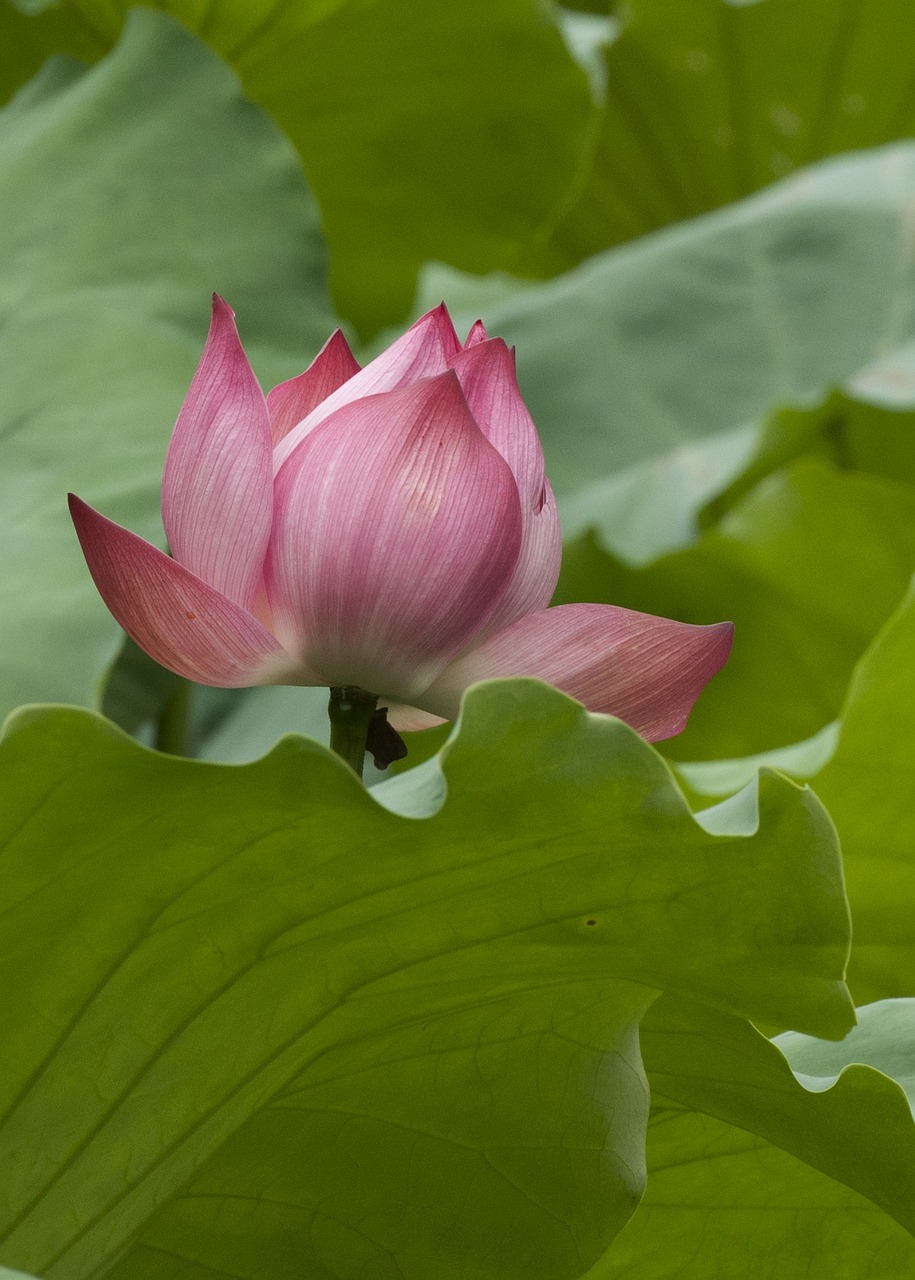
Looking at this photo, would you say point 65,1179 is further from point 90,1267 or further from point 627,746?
point 627,746

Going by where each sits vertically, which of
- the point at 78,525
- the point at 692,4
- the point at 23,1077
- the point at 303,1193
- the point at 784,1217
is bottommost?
the point at 692,4

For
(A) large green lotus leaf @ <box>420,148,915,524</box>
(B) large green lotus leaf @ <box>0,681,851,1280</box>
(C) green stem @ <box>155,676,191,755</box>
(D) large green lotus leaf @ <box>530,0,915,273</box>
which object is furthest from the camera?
(D) large green lotus leaf @ <box>530,0,915,273</box>

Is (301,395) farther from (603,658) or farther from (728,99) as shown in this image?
(728,99)

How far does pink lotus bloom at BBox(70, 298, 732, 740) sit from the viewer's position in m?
0.36

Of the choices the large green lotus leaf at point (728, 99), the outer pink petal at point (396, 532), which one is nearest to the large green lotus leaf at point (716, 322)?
the large green lotus leaf at point (728, 99)

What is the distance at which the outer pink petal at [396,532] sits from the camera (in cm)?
36

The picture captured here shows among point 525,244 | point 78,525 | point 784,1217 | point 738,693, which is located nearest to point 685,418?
point 525,244

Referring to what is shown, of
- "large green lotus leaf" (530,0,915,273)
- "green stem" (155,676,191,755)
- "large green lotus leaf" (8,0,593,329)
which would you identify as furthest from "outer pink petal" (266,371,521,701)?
"large green lotus leaf" (530,0,915,273)

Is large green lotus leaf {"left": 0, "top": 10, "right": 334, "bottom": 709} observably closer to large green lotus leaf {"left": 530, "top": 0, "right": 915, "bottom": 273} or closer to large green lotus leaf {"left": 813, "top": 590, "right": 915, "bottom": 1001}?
large green lotus leaf {"left": 813, "top": 590, "right": 915, "bottom": 1001}

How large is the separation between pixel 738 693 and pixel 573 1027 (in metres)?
0.71

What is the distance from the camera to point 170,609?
363 mm

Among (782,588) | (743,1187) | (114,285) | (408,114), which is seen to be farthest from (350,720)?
(408,114)

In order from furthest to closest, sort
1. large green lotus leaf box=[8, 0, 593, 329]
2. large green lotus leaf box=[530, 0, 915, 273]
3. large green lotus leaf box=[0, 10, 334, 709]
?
large green lotus leaf box=[530, 0, 915, 273] < large green lotus leaf box=[8, 0, 593, 329] < large green lotus leaf box=[0, 10, 334, 709]

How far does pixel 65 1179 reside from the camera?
41 centimetres
